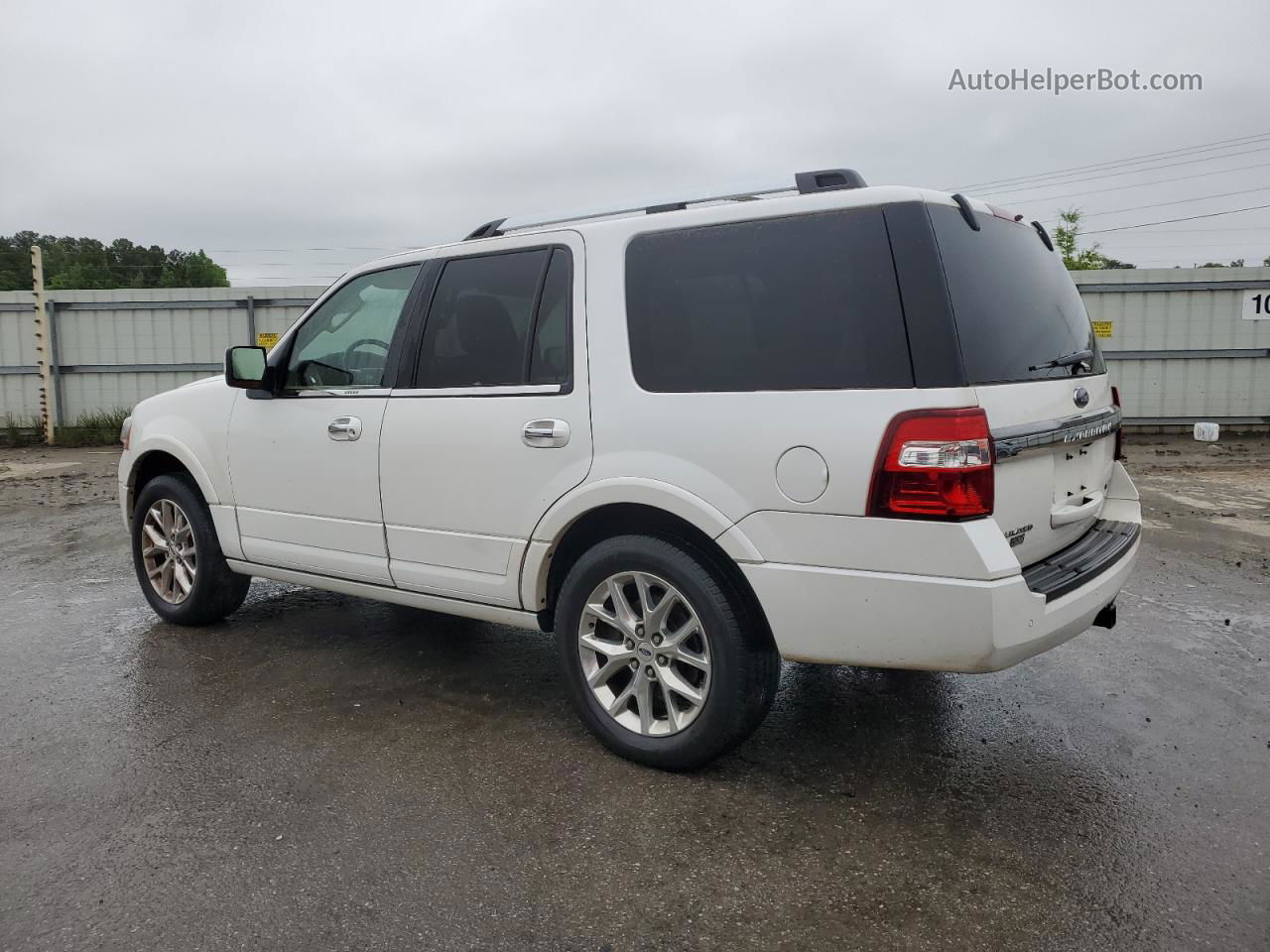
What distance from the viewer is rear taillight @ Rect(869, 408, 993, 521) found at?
2.74 m

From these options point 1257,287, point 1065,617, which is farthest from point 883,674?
point 1257,287

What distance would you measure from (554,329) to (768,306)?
2.89 feet

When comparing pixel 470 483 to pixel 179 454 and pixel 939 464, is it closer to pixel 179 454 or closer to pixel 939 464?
pixel 939 464

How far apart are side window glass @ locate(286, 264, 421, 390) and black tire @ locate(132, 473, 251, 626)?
98cm

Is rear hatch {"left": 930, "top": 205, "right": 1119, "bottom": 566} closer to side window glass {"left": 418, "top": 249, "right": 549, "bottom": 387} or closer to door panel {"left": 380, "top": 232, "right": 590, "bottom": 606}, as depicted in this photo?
door panel {"left": 380, "top": 232, "right": 590, "bottom": 606}

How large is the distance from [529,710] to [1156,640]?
3137mm

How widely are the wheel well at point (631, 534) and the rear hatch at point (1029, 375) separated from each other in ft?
2.72

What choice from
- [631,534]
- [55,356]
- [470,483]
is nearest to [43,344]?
[55,356]

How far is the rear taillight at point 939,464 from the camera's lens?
8.99 ft

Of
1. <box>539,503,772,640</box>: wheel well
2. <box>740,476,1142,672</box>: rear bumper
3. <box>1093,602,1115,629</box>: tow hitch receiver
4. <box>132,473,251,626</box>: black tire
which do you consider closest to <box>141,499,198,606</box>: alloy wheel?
<box>132,473,251,626</box>: black tire

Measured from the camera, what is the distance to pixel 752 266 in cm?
316

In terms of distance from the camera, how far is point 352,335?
4.43m

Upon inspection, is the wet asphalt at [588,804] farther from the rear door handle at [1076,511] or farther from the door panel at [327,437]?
the rear door handle at [1076,511]

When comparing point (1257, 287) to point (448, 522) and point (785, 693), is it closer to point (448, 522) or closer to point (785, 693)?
point (785, 693)
